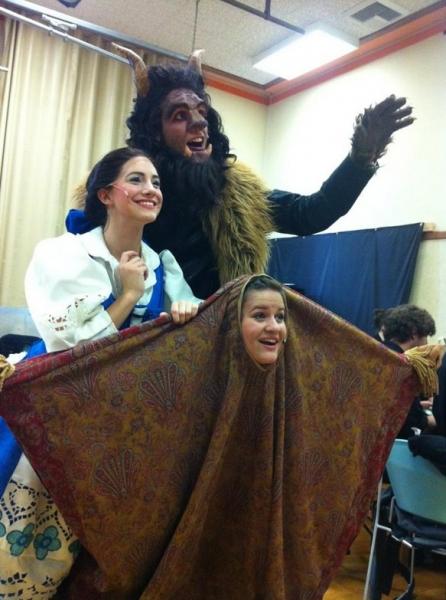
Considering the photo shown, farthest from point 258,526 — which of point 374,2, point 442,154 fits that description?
point 374,2

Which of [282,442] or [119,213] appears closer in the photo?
[282,442]

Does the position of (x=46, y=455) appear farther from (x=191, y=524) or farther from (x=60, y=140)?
(x=60, y=140)

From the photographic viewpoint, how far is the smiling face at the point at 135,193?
4.87 feet

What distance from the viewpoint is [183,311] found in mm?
1319

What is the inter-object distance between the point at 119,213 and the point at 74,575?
2.86 ft

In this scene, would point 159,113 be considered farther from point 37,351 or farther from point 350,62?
point 350,62

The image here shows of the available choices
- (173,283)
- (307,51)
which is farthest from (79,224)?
(307,51)

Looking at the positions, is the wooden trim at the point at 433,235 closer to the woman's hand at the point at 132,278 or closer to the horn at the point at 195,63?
the horn at the point at 195,63

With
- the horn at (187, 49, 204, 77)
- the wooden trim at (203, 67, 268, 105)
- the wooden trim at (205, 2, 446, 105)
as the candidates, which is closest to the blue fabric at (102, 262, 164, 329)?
the horn at (187, 49, 204, 77)

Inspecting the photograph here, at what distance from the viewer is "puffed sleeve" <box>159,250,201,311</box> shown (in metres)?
1.58

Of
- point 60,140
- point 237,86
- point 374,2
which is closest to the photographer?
point 374,2

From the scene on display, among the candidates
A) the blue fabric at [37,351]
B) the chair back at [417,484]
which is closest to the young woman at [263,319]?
the blue fabric at [37,351]

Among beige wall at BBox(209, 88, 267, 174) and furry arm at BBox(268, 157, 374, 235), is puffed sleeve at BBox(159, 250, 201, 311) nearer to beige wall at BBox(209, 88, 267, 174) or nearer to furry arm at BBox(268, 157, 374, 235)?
furry arm at BBox(268, 157, 374, 235)

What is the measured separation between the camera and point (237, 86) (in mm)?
5398
